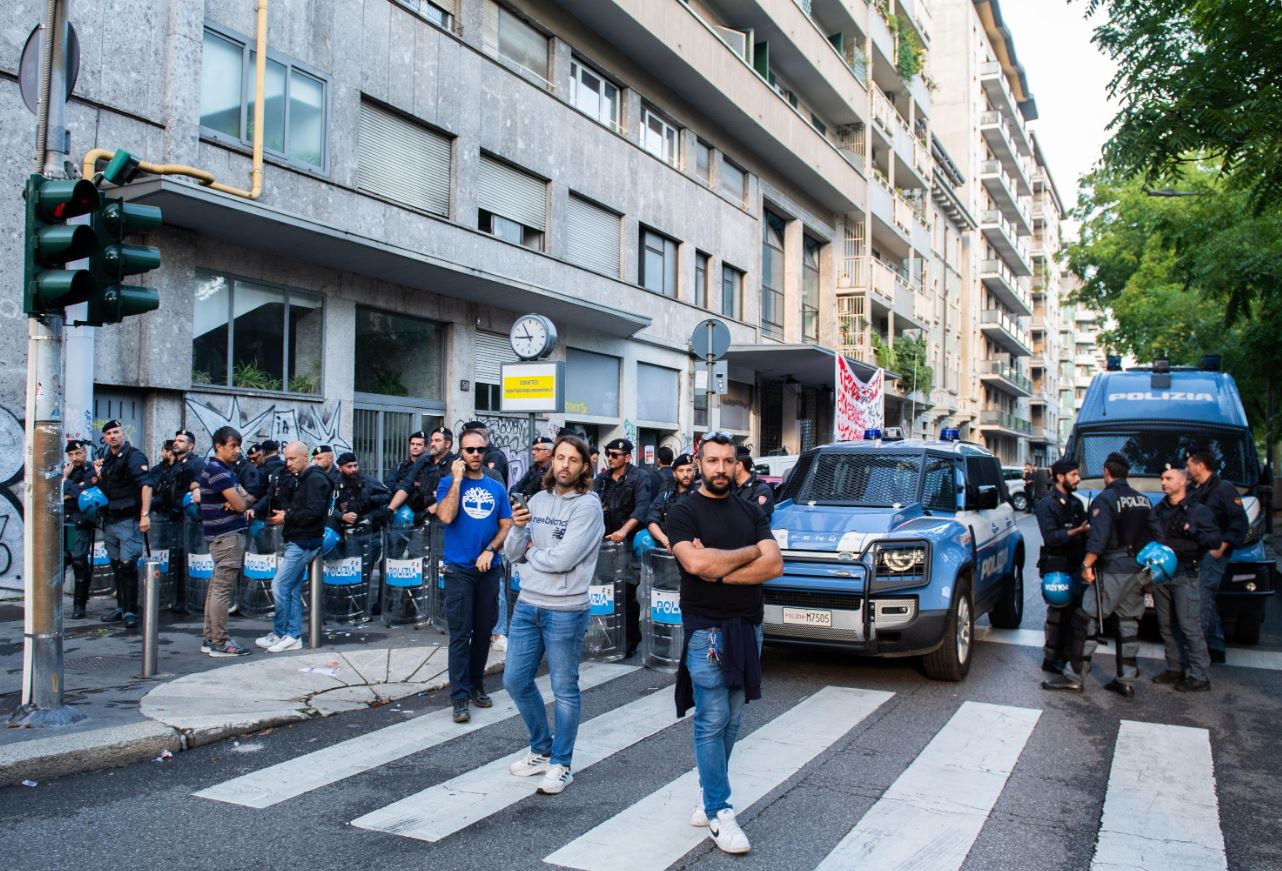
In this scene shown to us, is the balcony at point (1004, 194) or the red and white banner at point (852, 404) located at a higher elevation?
the balcony at point (1004, 194)

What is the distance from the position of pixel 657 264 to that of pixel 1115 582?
16.4 metres

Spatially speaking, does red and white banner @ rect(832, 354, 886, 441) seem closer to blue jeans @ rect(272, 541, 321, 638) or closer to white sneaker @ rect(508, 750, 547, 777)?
blue jeans @ rect(272, 541, 321, 638)

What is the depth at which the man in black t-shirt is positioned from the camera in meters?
4.34

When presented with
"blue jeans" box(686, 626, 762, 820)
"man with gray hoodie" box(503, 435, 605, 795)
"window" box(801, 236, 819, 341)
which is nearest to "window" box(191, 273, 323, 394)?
"man with gray hoodie" box(503, 435, 605, 795)

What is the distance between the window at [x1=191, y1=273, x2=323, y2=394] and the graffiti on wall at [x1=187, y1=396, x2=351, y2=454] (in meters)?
0.34

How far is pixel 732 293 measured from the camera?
26562 mm

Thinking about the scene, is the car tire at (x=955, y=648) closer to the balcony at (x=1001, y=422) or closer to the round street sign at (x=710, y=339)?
the round street sign at (x=710, y=339)

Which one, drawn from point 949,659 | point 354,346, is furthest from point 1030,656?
point 354,346

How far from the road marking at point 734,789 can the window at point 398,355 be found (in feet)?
33.3

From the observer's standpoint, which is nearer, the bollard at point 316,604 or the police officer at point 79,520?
the bollard at point 316,604

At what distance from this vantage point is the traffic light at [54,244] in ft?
19.7

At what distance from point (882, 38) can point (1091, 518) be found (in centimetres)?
3246

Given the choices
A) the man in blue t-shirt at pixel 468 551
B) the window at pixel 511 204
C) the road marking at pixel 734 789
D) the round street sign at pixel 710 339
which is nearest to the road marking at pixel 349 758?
the man in blue t-shirt at pixel 468 551

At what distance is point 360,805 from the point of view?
4902 mm
